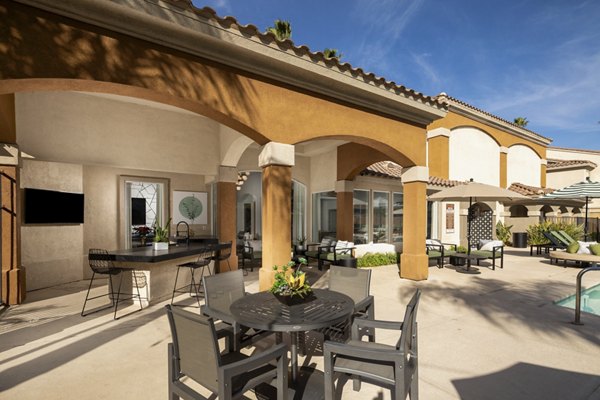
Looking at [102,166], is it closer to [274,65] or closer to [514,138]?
[274,65]

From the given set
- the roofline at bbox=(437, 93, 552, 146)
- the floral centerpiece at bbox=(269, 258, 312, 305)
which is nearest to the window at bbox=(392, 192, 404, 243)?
the roofline at bbox=(437, 93, 552, 146)

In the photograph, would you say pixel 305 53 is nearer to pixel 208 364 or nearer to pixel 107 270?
pixel 208 364

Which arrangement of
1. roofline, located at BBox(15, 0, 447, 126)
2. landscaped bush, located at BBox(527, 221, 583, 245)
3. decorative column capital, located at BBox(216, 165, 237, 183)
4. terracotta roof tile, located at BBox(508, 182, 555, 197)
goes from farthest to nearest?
terracotta roof tile, located at BBox(508, 182, 555, 197) < landscaped bush, located at BBox(527, 221, 583, 245) < decorative column capital, located at BBox(216, 165, 237, 183) < roofline, located at BBox(15, 0, 447, 126)

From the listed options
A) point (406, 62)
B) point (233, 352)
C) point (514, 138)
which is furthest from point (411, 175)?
point (514, 138)

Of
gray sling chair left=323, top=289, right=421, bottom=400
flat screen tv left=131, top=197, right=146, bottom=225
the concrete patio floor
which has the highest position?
flat screen tv left=131, top=197, right=146, bottom=225

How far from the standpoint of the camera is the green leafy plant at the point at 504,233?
16.4 metres

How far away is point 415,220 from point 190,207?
6953 mm

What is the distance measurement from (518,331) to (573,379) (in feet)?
4.66

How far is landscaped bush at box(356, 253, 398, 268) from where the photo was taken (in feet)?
33.6

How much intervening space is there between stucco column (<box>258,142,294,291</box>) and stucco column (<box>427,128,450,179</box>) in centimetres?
1061

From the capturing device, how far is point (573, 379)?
10.9 ft

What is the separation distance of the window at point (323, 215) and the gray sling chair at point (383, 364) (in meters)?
9.93

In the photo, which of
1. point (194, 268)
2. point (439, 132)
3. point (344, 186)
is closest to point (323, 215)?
point (344, 186)

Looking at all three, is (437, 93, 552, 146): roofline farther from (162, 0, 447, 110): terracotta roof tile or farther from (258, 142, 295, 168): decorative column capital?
(258, 142, 295, 168): decorative column capital
